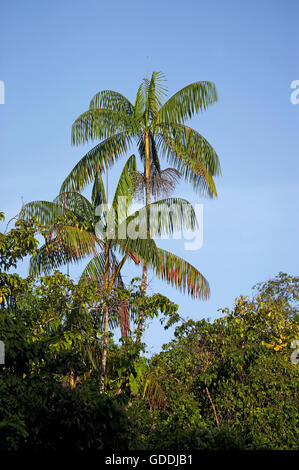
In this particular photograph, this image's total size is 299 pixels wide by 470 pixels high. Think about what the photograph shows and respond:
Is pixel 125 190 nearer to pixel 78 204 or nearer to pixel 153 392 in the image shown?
pixel 78 204

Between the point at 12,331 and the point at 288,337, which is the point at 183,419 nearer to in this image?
the point at 288,337

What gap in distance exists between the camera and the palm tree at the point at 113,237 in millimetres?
15461

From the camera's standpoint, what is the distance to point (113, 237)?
51.9 feet

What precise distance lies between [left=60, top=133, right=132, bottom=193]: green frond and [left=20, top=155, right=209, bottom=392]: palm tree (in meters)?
0.63

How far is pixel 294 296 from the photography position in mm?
23469

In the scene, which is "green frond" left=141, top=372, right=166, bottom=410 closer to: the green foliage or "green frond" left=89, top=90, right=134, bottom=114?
the green foliage

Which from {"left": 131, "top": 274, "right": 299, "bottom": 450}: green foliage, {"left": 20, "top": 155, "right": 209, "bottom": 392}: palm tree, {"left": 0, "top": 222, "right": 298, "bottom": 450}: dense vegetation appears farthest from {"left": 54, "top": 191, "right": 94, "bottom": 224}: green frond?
{"left": 131, "top": 274, "right": 299, "bottom": 450}: green foliage

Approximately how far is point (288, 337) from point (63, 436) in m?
5.98

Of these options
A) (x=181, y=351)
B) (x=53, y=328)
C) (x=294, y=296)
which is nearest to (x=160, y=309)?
(x=181, y=351)

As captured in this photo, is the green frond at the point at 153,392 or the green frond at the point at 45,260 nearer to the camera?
the green frond at the point at 153,392

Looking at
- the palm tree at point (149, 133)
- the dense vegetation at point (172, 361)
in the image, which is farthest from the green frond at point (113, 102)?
the dense vegetation at point (172, 361)

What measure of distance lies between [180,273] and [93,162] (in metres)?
4.01

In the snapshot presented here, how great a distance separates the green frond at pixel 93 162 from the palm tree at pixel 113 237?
63 centimetres

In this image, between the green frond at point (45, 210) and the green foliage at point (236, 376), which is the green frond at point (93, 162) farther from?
the green foliage at point (236, 376)
